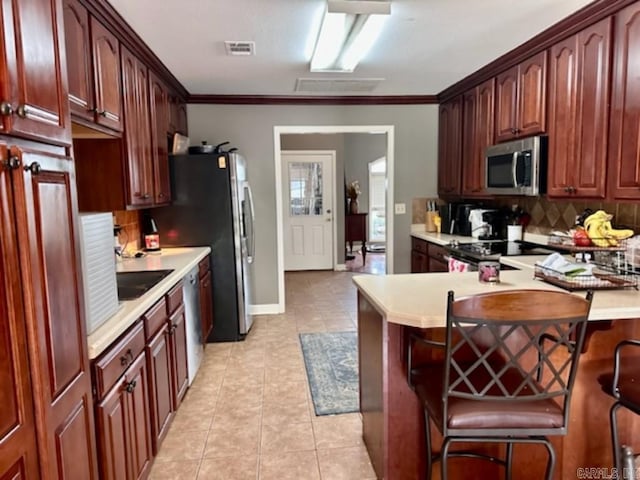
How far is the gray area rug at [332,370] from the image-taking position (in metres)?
2.75

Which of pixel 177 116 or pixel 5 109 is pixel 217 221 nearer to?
pixel 177 116

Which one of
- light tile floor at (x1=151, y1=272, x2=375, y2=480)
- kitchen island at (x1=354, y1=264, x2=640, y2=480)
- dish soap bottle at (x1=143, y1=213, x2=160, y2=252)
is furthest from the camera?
dish soap bottle at (x1=143, y1=213, x2=160, y2=252)

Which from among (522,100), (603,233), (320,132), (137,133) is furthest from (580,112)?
(137,133)

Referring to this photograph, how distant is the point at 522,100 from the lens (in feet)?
10.5

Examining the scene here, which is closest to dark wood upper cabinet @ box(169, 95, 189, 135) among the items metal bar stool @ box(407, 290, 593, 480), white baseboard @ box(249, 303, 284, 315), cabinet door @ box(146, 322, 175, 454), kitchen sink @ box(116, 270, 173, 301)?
kitchen sink @ box(116, 270, 173, 301)

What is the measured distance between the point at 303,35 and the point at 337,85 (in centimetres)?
123

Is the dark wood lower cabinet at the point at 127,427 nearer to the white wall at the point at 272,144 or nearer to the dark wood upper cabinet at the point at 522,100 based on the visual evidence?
the white wall at the point at 272,144

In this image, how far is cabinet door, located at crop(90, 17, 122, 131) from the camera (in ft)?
7.30

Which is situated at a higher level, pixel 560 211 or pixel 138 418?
pixel 560 211

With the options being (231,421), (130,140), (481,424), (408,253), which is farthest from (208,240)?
(481,424)

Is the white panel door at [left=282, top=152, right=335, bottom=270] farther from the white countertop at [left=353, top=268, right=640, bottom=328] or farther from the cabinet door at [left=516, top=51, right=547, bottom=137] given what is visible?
the white countertop at [left=353, top=268, right=640, bottom=328]

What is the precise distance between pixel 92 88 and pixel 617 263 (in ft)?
9.33

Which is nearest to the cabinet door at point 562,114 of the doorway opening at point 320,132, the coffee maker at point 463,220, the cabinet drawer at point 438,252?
the cabinet drawer at point 438,252

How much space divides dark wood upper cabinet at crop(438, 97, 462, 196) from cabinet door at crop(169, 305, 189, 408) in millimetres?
2960
